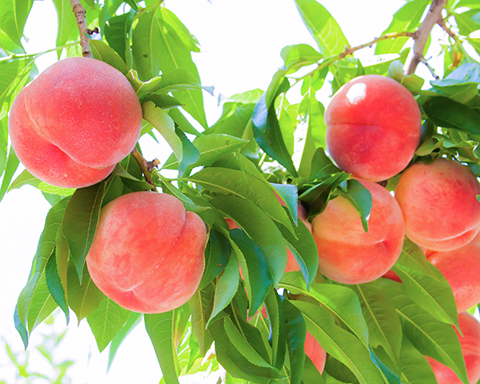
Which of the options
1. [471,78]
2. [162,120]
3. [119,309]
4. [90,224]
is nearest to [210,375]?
[119,309]

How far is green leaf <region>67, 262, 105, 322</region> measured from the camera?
798mm

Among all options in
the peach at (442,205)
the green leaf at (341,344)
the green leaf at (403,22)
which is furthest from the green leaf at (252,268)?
the green leaf at (403,22)

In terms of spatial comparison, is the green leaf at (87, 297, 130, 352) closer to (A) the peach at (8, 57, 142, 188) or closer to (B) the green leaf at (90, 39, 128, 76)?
(A) the peach at (8, 57, 142, 188)

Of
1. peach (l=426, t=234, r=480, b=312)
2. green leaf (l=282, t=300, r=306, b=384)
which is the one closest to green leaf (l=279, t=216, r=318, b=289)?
green leaf (l=282, t=300, r=306, b=384)

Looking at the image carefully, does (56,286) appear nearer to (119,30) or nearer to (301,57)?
(119,30)

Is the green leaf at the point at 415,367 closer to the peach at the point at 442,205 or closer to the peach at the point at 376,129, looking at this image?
the peach at the point at 442,205

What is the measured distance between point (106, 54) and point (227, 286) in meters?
0.40

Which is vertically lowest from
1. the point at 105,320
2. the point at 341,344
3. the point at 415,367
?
the point at 415,367

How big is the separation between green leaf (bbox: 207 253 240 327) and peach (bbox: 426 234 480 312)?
0.72 m

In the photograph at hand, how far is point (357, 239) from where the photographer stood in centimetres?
97

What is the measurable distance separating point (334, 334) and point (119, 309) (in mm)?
419

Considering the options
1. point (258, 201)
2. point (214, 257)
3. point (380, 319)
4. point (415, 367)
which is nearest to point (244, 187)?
point (258, 201)

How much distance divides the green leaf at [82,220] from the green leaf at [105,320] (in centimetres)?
25

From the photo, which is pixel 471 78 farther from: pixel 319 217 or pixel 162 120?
pixel 162 120
